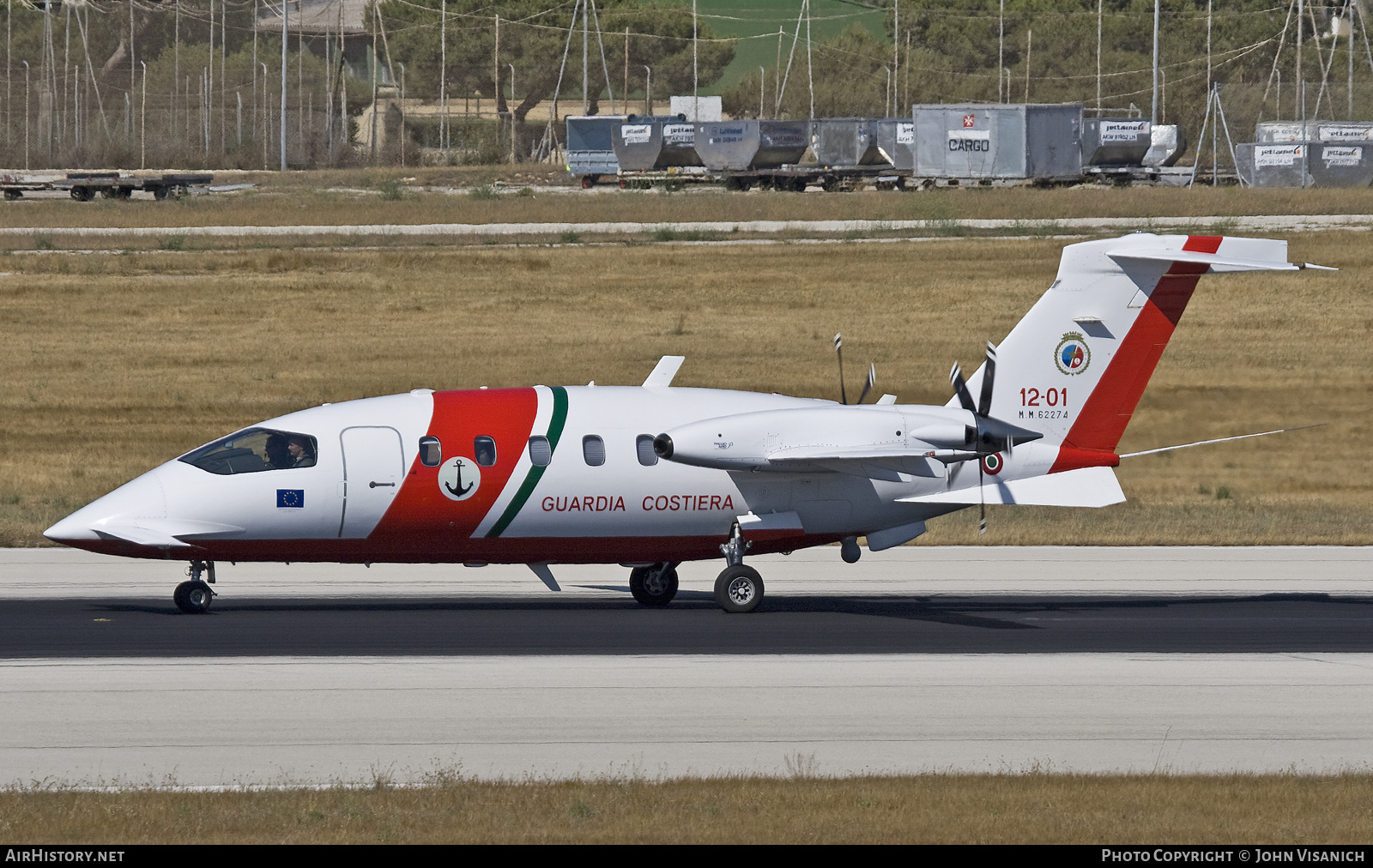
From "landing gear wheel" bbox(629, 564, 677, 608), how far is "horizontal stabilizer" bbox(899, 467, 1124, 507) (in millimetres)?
3182

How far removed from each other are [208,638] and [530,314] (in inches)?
1215

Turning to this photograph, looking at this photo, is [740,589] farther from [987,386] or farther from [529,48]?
[529,48]

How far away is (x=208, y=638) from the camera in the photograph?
18.8 metres

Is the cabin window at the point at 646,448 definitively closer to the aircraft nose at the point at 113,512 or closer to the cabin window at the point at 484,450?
the cabin window at the point at 484,450

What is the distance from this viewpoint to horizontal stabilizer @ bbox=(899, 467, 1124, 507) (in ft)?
68.7

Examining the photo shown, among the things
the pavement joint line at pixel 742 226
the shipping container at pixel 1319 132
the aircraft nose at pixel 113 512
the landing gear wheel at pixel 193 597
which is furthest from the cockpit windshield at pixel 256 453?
the shipping container at pixel 1319 132

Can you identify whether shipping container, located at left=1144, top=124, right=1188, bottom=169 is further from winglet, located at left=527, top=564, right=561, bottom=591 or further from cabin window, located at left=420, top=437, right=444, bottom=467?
cabin window, located at left=420, top=437, right=444, bottom=467

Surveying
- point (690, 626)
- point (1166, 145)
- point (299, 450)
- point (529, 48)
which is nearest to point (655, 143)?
point (1166, 145)

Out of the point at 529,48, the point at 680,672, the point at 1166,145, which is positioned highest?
the point at 529,48

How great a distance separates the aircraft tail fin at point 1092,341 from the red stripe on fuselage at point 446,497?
19.5 feet

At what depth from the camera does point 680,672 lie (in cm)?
1734

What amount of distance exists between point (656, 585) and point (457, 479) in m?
3.24
